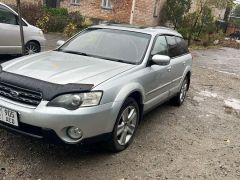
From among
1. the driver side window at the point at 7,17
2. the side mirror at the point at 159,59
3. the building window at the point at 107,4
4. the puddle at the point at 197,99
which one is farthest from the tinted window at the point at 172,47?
the building window at the point at 107,4

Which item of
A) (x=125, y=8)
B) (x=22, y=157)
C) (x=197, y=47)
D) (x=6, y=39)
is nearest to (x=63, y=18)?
(x=125, y=8)

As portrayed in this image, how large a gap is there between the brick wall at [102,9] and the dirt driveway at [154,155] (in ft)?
50.7

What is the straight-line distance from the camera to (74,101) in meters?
3.91

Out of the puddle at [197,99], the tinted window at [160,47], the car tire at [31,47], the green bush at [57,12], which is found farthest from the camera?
the green bush at [57,12]

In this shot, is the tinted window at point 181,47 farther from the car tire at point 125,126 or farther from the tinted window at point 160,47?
the car tire at point 125,126

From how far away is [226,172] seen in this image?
4.61 meters

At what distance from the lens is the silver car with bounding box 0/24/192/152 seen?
12.8ft

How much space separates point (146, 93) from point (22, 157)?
1.95 m

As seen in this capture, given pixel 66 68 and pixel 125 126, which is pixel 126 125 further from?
pixel 66 68

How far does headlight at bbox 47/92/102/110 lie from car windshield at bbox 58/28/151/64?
1345mm

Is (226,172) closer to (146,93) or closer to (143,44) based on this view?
(146,93)

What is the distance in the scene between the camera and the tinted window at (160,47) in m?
5.60

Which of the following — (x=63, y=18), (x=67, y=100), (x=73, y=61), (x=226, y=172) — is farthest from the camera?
(x=63, y=18)

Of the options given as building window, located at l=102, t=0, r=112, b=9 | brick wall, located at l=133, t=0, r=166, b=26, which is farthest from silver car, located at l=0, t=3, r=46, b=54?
building window, located at l=102, t=0, r=112, b=9
